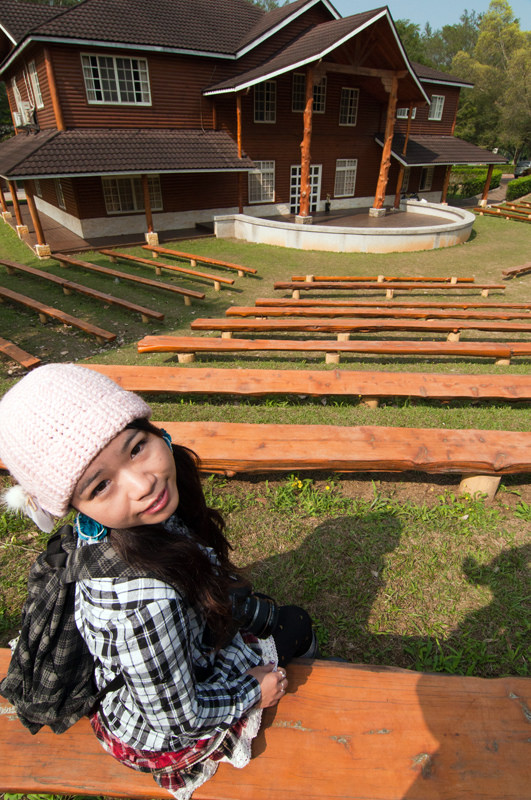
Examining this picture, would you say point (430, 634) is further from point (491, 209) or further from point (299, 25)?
point (491, 209)

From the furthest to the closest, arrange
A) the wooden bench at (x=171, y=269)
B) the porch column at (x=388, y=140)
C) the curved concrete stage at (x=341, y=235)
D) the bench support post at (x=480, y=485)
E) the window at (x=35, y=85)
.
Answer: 1. the porch column at (x=388, y=140)
2. the curved concrete stage at (x=341, y=235)
3. the window at (x=35, y=85)
4. the wooden bench at (x=171, y=269)
5. the bench support post at (x=480, y=485)

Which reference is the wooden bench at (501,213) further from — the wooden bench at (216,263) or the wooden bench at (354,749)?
the wooden bench at (354,749)

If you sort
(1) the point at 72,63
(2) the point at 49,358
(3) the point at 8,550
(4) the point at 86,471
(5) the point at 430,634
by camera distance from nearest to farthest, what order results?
(4) the point at 86,471 → (5) the point at 430,634 → (3) the point at 8,550 → (2) the point at 49,358 → (1) the point at 72,63

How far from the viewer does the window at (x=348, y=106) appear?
22.3m

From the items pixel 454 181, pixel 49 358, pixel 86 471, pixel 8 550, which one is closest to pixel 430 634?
pixel 86 471

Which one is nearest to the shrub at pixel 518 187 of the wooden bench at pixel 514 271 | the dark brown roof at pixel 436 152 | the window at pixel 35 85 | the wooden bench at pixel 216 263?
the dark brown roof at pixel 436 152

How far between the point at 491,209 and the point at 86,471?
103ft

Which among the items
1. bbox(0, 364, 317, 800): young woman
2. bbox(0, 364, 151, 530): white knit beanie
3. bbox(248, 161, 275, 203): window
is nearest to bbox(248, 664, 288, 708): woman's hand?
bbox(0, 364, 317, 800): young woman

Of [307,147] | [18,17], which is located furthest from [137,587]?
[18,17]

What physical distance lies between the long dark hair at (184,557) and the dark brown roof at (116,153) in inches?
582

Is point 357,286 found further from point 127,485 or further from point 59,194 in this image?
point 59,194

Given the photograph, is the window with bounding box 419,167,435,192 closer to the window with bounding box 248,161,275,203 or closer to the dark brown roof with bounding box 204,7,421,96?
the window with bounding box 248,161,275,203

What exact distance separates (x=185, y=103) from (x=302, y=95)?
6.05 m

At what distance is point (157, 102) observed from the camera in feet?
58.0
